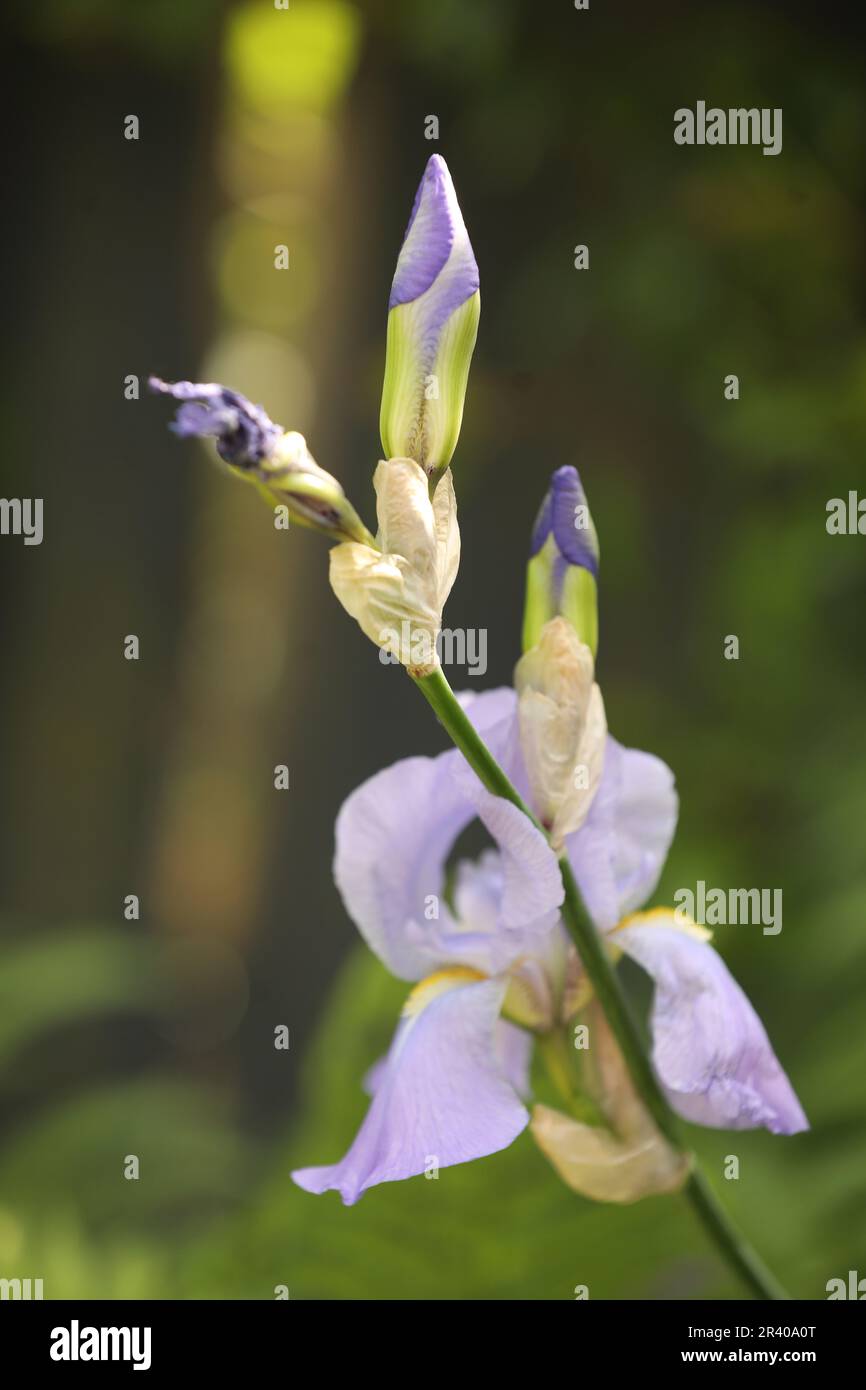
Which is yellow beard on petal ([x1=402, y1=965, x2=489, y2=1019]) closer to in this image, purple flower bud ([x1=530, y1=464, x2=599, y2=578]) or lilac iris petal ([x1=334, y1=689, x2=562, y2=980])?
lilac iris petal ([x1=334, y1=689, x2=562, y2=980])

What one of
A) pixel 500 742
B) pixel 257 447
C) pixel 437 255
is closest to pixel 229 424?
pixel 257 447

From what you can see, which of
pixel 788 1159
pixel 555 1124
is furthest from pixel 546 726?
pixel 788 1159

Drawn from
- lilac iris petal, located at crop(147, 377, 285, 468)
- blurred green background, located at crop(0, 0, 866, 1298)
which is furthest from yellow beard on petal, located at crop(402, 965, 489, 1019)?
blurred green background, located at crop(0, 0, 866, 1298)

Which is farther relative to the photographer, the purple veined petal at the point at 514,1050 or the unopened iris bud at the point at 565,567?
the purple veined petal at the point at 514,1050

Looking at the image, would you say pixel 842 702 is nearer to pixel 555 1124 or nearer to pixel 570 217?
pixel 570 217

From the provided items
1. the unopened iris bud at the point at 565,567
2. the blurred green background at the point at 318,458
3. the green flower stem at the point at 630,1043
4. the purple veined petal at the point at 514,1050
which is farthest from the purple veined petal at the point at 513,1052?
the blurred green background at the point at 318,458

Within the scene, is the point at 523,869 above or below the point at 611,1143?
above

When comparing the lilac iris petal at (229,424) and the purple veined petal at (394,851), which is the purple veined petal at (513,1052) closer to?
the purple veined petal at (394,851)

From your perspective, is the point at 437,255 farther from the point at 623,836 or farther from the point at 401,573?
the point at 623,836
